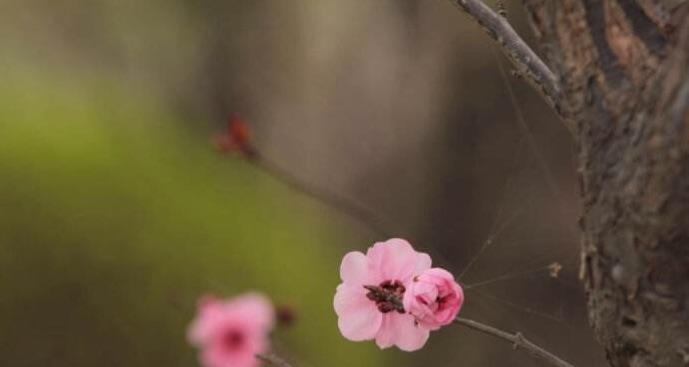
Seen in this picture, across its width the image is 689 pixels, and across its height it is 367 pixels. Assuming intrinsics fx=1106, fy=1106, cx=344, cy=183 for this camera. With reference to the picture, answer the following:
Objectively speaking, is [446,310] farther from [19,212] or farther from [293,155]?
[293,155]

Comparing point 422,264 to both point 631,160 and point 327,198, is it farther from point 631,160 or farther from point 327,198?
point 327,198

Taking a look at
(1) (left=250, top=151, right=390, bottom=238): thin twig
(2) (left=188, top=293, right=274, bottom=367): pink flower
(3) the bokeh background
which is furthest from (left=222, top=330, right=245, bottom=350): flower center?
(3) the bokeh background

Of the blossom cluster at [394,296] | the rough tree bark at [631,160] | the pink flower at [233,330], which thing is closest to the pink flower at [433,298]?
the blossom cluster at [394,296]

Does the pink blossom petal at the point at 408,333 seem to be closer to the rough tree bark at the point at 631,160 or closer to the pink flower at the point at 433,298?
the pink flower at the point at 433,298

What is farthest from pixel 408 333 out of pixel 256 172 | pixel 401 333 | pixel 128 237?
pixel 256 172

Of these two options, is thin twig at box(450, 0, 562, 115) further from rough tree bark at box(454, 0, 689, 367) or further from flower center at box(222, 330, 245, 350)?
flower center at box(222, 330, 245, 350)
